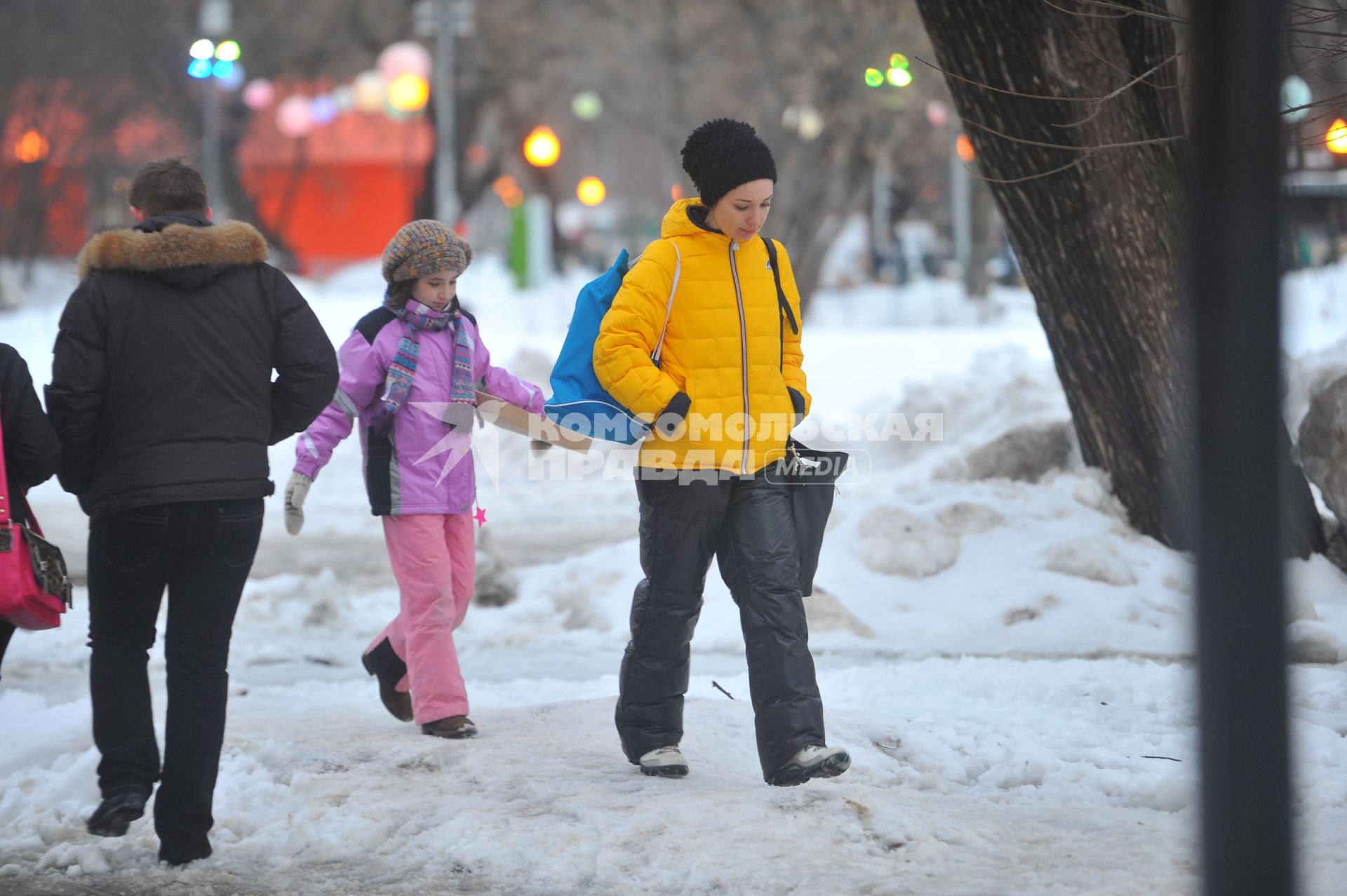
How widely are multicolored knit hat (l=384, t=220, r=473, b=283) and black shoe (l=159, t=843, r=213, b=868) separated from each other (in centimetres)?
201

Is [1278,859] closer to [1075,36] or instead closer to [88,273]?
[88,273]

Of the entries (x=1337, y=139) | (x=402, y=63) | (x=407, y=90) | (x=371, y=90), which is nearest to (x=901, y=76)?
(x=1337, y=139)

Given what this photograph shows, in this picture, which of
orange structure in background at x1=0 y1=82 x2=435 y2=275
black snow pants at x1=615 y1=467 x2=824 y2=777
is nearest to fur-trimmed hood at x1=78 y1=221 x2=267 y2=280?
black snow pants at x1=615 y1=467 x2=824 y2=777

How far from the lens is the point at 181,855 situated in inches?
166

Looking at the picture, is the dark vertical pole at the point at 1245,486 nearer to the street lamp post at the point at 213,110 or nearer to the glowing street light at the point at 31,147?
the street lamp post at the point at 213,110

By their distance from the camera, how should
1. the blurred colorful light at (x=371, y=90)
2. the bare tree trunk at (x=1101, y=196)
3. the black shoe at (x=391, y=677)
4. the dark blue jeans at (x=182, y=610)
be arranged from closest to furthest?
the dark blue jeans at (x=182, y=610) < the black shoe at (x=391, y=677) < the bare tree trunk at (x=1101, y=196) < the blurred colorful light at (x=371, y=90)

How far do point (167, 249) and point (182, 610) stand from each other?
3.21 ft

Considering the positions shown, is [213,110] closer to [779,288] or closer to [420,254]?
[420,254]

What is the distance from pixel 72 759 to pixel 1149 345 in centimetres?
492

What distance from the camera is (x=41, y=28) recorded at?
28750 millimetres

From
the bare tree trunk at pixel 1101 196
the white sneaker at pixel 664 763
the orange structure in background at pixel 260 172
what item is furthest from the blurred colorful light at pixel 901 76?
the orange structure in background at pixel 260 172

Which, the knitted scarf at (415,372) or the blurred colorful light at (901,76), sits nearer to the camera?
the knitted scarf at (415,372)

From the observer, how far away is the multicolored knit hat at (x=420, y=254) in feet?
17.5

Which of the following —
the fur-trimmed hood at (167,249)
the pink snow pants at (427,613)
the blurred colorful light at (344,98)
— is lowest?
the pink snow pants at (427,613)
